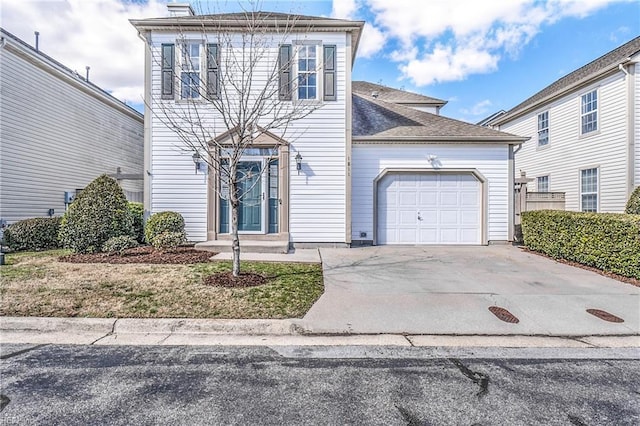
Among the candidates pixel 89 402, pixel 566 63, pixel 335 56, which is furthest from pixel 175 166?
pixel 566 63

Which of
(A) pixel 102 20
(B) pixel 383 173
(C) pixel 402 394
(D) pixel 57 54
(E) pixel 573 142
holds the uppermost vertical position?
(D) pixel 57 54

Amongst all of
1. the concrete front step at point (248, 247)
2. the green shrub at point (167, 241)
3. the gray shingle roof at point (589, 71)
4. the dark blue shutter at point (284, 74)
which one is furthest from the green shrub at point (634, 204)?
the green shrub at point (167, 241)

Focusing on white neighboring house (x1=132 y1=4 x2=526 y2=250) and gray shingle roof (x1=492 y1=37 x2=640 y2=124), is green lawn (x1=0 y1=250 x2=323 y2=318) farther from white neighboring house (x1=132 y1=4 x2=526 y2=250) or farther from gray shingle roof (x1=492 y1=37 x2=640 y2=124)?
gray shingle roof (x1=492 y1=37 x2=640 y2=124)

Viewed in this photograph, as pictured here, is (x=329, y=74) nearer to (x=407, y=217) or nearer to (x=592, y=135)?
(x=407, y=217)

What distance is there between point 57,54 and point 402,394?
17.6m

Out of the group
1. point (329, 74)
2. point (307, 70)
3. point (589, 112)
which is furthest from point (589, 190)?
point (307, 70)

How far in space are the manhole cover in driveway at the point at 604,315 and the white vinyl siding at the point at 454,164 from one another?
600cm

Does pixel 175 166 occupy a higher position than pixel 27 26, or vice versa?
pixel 27 26

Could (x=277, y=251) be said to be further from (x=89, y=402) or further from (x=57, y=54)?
(x=57, y=54)

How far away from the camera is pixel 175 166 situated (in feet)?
32.1

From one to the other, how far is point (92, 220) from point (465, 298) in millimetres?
8300

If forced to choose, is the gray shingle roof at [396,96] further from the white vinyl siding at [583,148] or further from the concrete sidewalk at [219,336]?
the concrete sidewalk at [219,336]

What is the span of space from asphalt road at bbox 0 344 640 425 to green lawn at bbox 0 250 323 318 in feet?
2.84

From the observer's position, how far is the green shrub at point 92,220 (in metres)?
7.86
